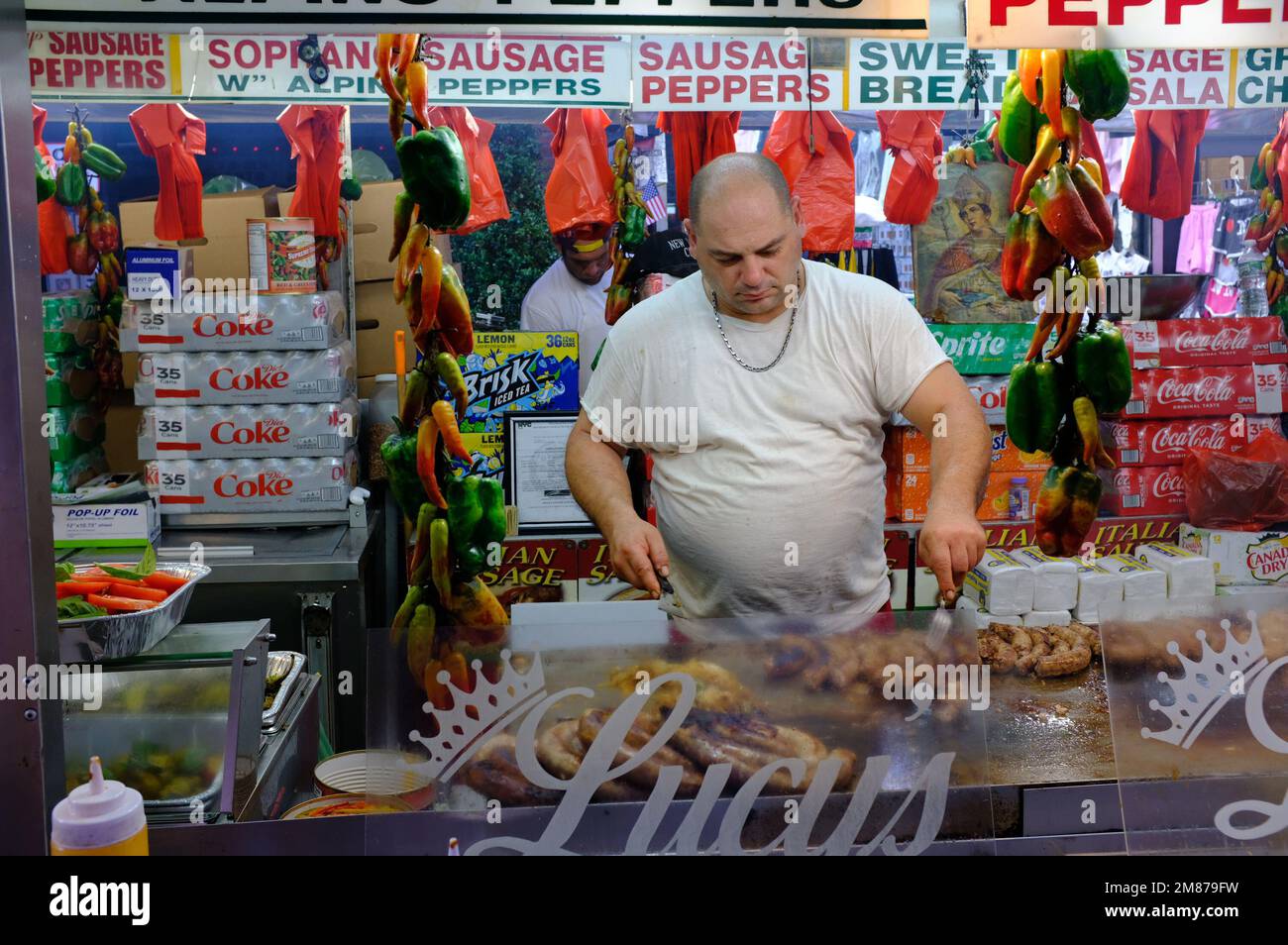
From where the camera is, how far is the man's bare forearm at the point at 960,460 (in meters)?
2.41

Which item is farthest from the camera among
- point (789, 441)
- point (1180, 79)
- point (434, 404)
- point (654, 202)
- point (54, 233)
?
point (654, 202)

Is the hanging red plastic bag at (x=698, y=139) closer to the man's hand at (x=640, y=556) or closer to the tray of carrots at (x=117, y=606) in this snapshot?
the man's hand at (x=640, y=556)

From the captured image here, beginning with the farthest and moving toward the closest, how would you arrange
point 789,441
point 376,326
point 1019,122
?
point 376,326
point 1019,122
point 789,441

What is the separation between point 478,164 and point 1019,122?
2.29 m

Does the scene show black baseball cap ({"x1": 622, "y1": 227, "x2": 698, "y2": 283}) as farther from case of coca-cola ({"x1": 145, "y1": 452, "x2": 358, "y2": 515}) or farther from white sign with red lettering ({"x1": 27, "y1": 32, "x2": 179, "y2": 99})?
white sign with red lettering ({"x1": 27, "y1": 32, "x2": 179, "y2": 99})

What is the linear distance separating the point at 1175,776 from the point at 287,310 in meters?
3.88

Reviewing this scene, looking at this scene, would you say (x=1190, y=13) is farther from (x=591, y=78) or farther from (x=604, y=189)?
(x=604, y=189)

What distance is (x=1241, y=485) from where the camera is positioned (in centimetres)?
454

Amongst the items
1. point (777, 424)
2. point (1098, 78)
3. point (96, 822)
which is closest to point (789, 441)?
point (777, 424)

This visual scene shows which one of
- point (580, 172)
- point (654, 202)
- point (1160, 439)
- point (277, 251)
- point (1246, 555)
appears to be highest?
point (654, 202)

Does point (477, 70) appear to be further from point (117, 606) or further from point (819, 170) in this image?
point (117, 606)

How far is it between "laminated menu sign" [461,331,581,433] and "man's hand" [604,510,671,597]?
246cm

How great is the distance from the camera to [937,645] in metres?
1.69
